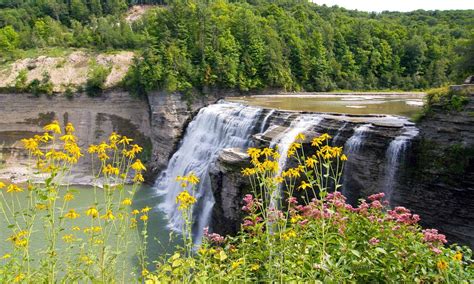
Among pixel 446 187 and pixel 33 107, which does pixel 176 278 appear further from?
pixel 33 107

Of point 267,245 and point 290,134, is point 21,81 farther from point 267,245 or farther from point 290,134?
point 267,245

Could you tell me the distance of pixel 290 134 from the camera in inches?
631

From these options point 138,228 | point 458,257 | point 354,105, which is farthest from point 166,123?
point 458,257

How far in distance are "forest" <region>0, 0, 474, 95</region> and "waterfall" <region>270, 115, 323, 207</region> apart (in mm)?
13503

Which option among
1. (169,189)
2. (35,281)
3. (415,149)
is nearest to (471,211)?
(415,149)

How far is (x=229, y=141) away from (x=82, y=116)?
Answer: 53.0ft

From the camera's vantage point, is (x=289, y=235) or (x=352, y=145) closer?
(x=289, y=235)

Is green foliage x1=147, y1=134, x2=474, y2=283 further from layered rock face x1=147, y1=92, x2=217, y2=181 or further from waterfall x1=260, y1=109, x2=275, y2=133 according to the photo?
layered rock face x1=147, y1=92, x2=217, y2=181

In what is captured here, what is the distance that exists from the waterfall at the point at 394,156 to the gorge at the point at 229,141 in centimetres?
3

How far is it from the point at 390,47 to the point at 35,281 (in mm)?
43254

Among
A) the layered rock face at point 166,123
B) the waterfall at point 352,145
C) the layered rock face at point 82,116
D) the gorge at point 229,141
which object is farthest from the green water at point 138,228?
the waterfall at point 352,145

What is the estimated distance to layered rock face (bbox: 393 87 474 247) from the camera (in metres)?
11.3

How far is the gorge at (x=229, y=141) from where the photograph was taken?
12.1 meters

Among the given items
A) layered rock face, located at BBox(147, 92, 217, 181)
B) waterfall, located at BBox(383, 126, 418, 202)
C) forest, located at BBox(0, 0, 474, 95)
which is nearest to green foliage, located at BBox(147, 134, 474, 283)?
waterfall, located at BBox(383, 126, 418, 202)
